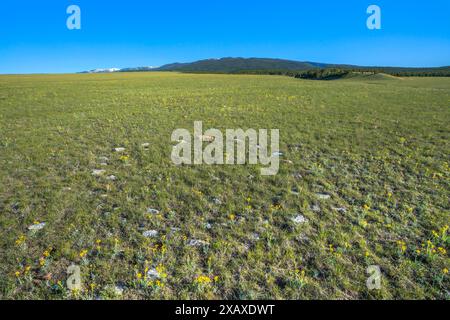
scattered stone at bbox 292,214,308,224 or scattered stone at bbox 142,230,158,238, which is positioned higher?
scattered stone at bbox 292,214,308,224

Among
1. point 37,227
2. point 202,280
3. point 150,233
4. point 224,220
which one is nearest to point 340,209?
point 224,220

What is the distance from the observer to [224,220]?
7.75 m

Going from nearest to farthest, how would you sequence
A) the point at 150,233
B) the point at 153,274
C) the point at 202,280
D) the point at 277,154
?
the point at 202,280 < the point at 153,274 < the point at 150,233 < the point at 277,154

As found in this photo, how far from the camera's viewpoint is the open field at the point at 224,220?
5660 mm

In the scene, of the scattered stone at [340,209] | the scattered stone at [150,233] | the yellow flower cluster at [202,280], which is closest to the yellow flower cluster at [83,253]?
the scattered stone at [150,233]

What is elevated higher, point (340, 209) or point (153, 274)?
point (340, 209)

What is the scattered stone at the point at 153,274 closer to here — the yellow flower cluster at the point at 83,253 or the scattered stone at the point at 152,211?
the yellow flower cluster at the point at 83,253

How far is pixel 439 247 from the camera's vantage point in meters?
6.68

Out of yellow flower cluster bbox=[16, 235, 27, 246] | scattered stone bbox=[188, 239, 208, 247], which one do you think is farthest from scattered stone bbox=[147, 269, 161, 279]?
yellow flower cluster bbox=[16, 235, 27, 246]

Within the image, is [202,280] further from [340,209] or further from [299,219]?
[340,209]

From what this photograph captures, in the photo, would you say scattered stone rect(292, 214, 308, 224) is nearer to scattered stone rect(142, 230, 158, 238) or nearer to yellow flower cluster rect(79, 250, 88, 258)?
scattered stone rect(142, 230, 158, 238)

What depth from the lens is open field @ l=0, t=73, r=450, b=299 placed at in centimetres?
566
